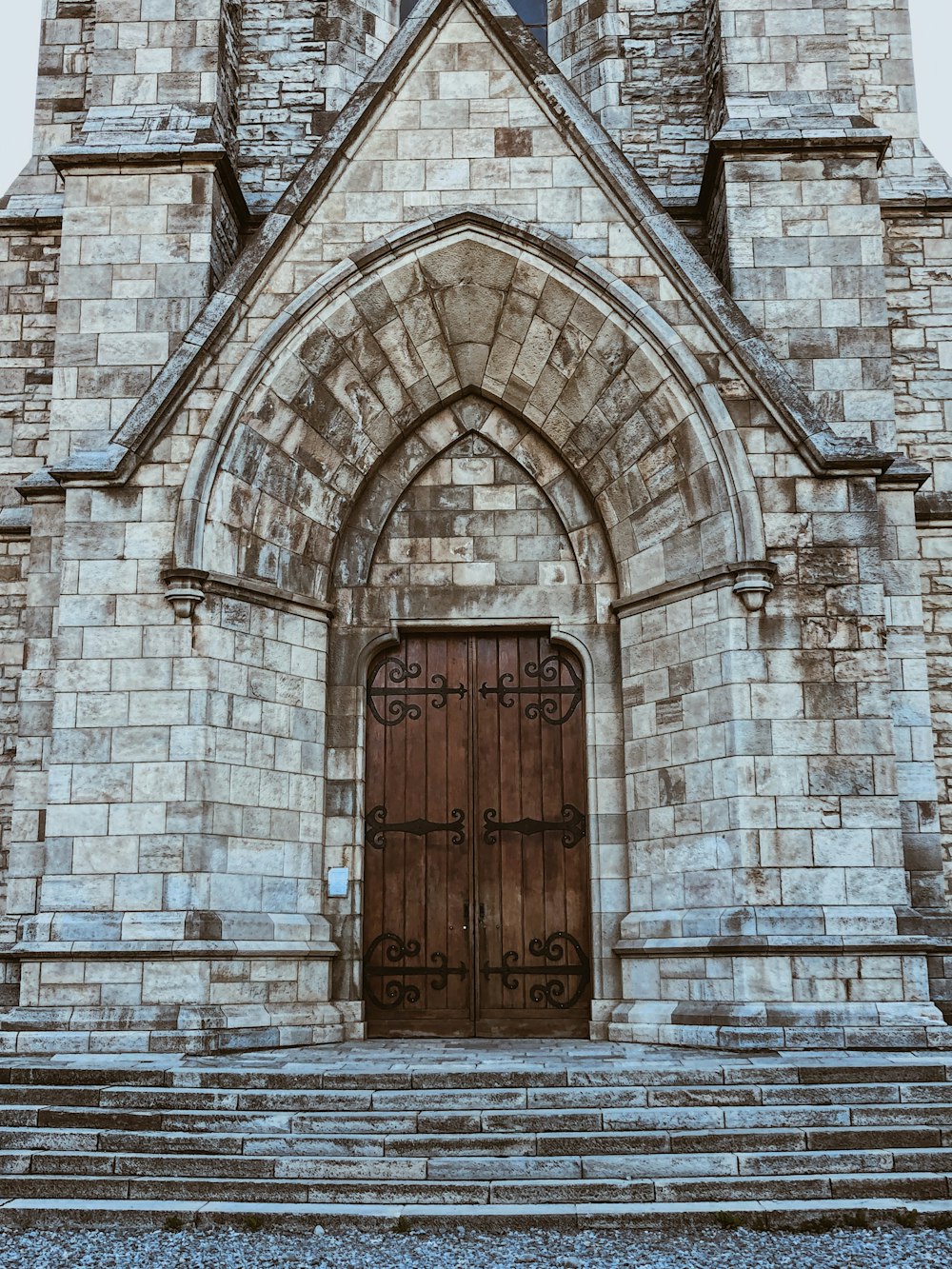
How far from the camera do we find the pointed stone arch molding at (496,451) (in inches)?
380

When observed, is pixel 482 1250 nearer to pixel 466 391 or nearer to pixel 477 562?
pixel 477 562

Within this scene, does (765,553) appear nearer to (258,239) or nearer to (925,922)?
(925,922)

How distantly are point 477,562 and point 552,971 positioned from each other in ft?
9.72

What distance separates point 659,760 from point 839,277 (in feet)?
11.7

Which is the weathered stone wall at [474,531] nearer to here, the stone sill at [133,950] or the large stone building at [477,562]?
the large stone building at [477,562]

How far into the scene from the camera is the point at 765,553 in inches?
331

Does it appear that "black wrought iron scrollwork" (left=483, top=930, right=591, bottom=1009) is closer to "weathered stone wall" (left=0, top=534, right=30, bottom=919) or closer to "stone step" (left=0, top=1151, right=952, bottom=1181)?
"stone step" (left=0, top=1151, right=952, bottom=1181)

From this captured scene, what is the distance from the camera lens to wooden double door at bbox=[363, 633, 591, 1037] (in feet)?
30.2

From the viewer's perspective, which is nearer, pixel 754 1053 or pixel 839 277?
pixel 754 1053

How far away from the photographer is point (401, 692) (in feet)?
31.7

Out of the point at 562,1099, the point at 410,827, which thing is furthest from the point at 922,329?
the point at 562,1099

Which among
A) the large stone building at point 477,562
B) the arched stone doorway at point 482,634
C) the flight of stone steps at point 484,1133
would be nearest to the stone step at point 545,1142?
the flight of stone steps at point 484,1133

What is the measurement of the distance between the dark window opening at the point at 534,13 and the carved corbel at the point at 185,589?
589 centimetres

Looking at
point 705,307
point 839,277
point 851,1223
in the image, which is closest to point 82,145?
point 705,307
